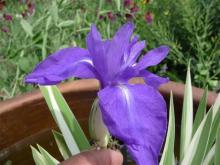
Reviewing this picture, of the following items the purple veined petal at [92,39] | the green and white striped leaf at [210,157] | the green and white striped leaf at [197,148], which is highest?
the purple veined petal at [92,39]

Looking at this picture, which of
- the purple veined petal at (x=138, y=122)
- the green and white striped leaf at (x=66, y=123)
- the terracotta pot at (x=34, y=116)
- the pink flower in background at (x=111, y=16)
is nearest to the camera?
the purple veined petal at (x=138, y=122)

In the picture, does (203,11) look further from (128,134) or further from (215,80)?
(128,134)

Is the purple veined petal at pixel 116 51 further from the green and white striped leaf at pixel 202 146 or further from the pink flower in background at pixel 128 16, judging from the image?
the pink flower in background at pixel 128 16

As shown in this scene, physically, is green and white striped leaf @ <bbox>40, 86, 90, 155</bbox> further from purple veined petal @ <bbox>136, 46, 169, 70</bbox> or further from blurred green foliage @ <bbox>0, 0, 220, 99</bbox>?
blurred green foliage @ <bbox>0, 0, 220, 99</bbox>

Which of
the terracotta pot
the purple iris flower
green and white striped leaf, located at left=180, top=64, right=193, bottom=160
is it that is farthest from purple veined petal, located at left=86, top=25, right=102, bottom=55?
the terracotta pot

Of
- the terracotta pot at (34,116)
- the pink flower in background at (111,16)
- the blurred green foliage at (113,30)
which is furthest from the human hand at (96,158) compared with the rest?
the pink flower in background at (111,16)

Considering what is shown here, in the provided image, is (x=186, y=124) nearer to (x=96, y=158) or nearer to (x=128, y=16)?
(x=96, y=158)

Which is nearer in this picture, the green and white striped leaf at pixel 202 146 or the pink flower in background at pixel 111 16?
the green and white striped leaf at pixel 202 146

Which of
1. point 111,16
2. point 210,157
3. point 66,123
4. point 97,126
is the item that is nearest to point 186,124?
point 210,157
